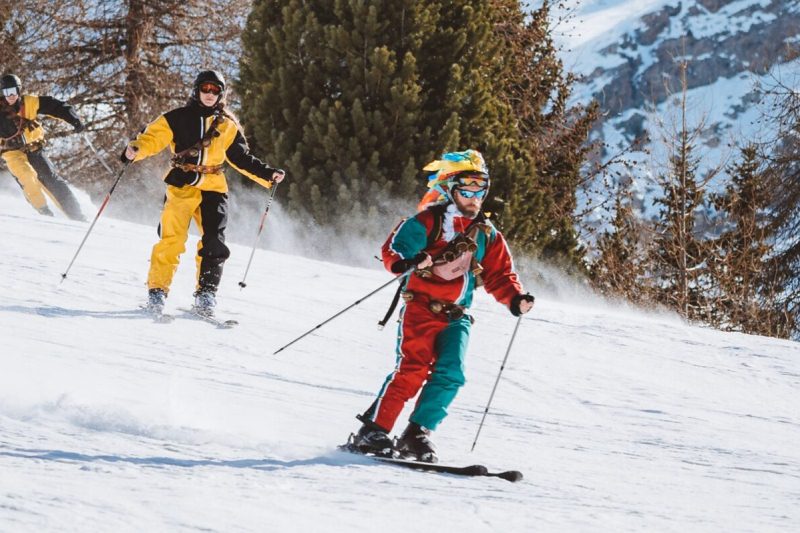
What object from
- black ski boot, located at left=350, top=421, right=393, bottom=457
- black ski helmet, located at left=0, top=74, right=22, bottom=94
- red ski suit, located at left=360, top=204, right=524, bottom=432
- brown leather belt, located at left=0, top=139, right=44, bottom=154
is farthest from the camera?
brown leather belt, located at left=0, top=139, right=44, bottom=154

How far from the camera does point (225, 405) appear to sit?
481 centimetres

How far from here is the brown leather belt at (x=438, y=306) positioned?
4477 millimetres

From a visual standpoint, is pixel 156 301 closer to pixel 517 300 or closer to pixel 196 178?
pixel 196 178

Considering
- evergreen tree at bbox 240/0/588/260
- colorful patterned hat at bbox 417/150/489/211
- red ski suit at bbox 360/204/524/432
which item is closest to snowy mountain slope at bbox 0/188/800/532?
red ski suit at bbox 360/204/524/432

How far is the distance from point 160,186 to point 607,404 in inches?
662

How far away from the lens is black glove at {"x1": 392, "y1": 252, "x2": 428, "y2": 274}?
4328 mm

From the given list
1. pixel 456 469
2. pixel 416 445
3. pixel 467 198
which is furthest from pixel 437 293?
pixel 456 469

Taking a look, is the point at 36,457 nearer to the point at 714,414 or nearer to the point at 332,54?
the point at 714,414

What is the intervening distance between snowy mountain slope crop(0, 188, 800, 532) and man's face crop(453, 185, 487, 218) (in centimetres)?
114

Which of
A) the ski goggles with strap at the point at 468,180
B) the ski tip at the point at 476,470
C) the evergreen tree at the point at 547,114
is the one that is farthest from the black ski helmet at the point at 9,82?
the evergreen tree at the point at 547,114

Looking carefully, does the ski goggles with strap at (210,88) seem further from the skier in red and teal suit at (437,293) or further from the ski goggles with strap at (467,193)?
the ski goggles with strap at (467,193)

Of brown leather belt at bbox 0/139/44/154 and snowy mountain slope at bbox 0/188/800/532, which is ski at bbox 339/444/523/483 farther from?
brown leather belt at bbox 0/139/44/154

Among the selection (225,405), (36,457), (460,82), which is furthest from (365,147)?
(36,457)

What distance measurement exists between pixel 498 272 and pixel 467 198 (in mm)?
386
